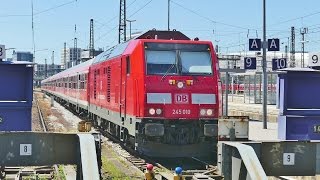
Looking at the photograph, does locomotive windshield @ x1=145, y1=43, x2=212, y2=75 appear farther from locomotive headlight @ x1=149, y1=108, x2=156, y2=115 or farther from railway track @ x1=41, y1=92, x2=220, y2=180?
railway track @ x1=41, y1=92, x2=220, y2=180

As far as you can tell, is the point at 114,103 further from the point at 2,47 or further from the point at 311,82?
the point at 311,82

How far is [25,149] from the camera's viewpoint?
7.24m

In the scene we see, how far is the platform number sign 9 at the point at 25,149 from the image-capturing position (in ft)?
23.7

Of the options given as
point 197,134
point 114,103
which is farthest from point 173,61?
point 114,103

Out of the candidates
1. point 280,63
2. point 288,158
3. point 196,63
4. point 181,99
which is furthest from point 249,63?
point 288,158

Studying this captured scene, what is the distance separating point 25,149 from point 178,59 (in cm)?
675

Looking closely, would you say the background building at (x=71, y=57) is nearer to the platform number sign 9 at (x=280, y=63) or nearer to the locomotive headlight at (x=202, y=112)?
the platform number sign 9 at (x=280, y=63)

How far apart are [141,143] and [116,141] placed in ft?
16.0

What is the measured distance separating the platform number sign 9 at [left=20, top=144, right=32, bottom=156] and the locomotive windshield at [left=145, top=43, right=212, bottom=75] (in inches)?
239

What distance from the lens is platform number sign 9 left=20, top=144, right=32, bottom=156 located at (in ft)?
23.7

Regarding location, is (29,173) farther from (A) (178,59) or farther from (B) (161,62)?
(A) (178,59)

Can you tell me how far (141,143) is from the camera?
1335cm

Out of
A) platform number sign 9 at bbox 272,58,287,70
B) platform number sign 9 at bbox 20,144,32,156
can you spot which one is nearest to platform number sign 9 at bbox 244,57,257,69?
platform number sign 9 at bbox 272,58,287,70

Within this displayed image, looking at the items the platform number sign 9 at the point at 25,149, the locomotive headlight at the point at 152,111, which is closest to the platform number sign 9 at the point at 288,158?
the platform number sign 9 at the point at 25,149
